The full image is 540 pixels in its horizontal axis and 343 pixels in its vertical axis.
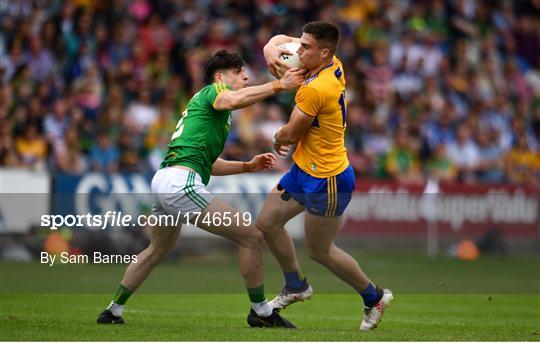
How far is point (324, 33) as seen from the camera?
10.4 meters

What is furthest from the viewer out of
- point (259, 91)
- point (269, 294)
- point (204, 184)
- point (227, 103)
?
point (269, 294)

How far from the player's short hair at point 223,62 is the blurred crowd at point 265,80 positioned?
32.2ft

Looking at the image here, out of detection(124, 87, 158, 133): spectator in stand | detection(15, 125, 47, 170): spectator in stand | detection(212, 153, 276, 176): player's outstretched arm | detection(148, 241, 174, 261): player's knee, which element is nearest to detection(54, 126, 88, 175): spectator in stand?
detection(15, 125, 47, 170): spectator in stand

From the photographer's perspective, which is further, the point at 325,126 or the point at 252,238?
the point at 325,126

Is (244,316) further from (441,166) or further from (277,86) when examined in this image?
(441,166)

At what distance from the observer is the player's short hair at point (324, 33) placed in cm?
1040

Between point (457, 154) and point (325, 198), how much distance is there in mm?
14414

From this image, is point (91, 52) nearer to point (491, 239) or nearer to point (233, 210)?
point (491, 239)

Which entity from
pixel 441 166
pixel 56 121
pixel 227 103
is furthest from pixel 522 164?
pixel 227 103

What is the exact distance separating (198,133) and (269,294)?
5389 millimetres

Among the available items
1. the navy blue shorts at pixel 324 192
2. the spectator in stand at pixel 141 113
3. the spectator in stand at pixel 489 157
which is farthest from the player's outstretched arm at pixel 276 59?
the spectator in stand at pixel 489 157

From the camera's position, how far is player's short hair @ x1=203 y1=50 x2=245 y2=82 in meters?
10.7

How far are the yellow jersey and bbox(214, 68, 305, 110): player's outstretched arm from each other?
Answer: 23 cm

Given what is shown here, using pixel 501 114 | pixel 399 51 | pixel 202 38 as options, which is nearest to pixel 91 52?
pixel 202 38
